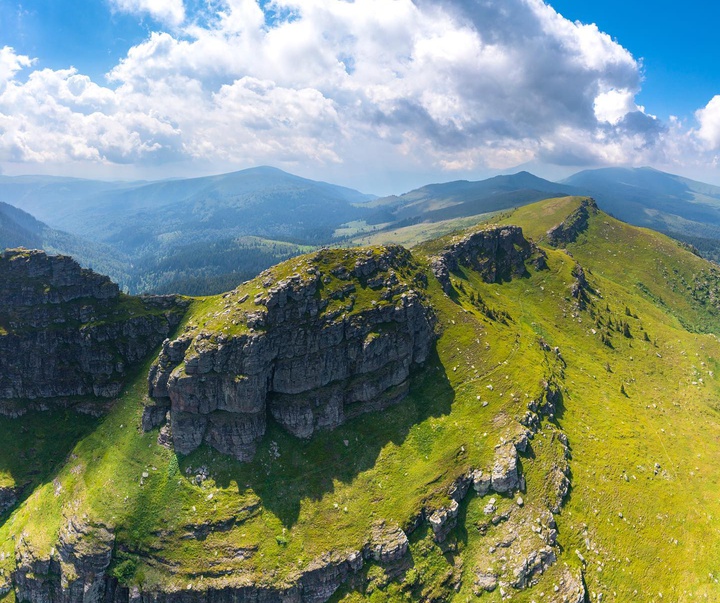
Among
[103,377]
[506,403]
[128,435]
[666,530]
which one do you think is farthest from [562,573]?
[103,377]

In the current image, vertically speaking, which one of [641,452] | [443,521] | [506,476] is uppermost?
[506,476]

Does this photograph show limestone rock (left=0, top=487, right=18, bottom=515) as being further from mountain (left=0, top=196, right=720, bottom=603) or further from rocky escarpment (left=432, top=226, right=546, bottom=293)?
rocky escarpment (left=432, top=226, right=546, bottom=293)

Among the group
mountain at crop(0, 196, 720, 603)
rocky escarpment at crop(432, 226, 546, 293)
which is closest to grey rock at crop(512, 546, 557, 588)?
mountain at crop(0, 196, 720, 603)

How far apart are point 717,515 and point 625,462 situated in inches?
592

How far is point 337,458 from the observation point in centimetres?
7219

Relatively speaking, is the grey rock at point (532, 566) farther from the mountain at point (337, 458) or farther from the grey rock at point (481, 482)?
the grey rock at point (481, 482)

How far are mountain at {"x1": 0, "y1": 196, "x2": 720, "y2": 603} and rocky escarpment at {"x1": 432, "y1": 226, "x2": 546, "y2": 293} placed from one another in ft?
136

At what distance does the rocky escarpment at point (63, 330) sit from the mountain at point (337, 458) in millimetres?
535

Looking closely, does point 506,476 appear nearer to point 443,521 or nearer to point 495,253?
point 443,521

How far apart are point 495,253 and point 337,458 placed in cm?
10681

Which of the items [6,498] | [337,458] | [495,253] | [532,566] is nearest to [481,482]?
[532,566]

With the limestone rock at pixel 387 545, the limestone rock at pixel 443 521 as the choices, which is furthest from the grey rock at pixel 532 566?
the limestone rock at pixel 387 545

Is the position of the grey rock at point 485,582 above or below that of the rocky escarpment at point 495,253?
below

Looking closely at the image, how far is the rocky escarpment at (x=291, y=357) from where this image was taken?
234ft
